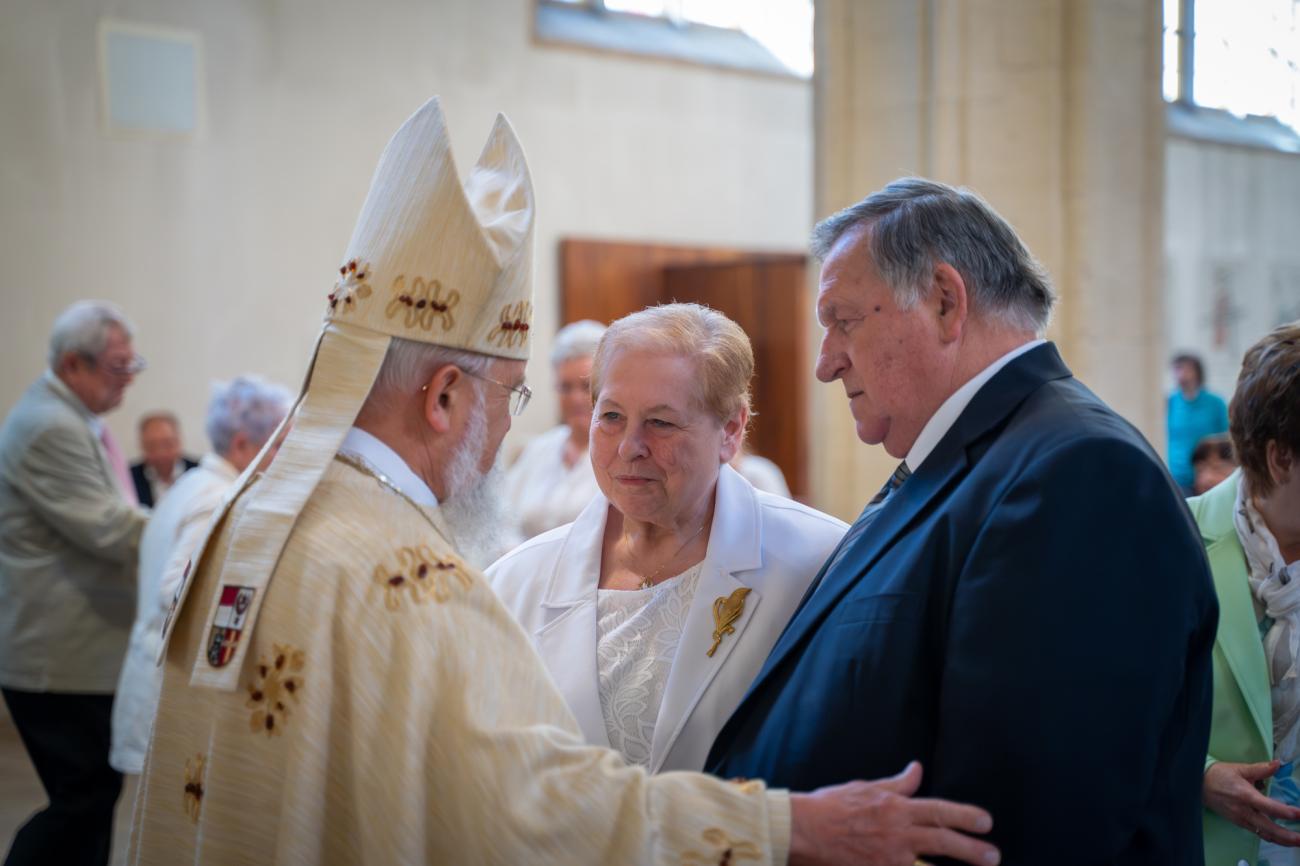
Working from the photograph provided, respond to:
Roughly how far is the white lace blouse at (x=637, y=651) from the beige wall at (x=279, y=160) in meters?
6.33

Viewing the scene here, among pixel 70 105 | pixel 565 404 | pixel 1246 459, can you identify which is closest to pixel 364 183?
pixel 70 105

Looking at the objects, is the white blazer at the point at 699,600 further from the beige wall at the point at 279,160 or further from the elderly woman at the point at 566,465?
the beige wall at the point at 279,160

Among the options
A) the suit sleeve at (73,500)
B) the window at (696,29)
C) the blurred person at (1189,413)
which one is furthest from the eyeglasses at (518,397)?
the blurred person at (1189,413)

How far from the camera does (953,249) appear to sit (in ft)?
6.34

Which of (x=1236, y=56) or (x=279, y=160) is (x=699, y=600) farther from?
(x=1236, y=56)

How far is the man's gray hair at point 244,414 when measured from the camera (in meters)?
4.28

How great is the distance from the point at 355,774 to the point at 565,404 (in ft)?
11.7

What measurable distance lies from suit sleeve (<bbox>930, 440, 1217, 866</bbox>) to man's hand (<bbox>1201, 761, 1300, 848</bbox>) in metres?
0.66

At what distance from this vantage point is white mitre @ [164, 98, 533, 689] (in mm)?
1727

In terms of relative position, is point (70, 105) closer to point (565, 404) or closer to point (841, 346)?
point (565, 404)

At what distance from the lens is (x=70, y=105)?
7758 mm

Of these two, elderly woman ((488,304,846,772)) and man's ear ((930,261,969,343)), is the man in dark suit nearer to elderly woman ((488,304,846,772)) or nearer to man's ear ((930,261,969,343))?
man's ear ((930,261,969,343))

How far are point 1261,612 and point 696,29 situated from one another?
8871 mm

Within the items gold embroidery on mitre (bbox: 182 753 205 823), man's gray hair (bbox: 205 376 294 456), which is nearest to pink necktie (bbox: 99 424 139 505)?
man's gray hair (bbox: 205 376 294 456)
